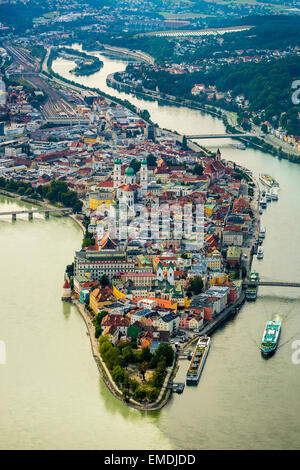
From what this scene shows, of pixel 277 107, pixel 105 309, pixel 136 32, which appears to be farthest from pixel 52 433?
pixel 136 32

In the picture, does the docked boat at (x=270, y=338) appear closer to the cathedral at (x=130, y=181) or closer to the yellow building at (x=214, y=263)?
the yellow building at (x=214, y=263)

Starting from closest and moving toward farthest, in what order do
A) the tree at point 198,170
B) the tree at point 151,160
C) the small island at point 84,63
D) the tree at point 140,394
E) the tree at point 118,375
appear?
the tree at point 140,394, the tree at point 118,375, the tree at point 198,170, the tree at point 151,160, the small island at point 84,63

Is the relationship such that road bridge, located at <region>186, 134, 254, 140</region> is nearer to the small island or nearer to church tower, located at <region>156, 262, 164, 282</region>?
church tower, located at <region>156, 262, 164, 282</region>

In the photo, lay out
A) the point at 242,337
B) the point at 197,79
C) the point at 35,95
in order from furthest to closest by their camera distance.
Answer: the point at 197,79
the point at 35,95
the point at 242,337

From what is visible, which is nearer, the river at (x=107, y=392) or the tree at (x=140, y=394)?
the river at (x=107, y=392)

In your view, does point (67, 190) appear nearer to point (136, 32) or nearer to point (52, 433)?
point (52, 433)

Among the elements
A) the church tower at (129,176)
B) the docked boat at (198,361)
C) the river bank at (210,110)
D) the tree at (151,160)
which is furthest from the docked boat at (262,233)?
the river bank at (210,110)

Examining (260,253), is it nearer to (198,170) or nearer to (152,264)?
(152,264)
